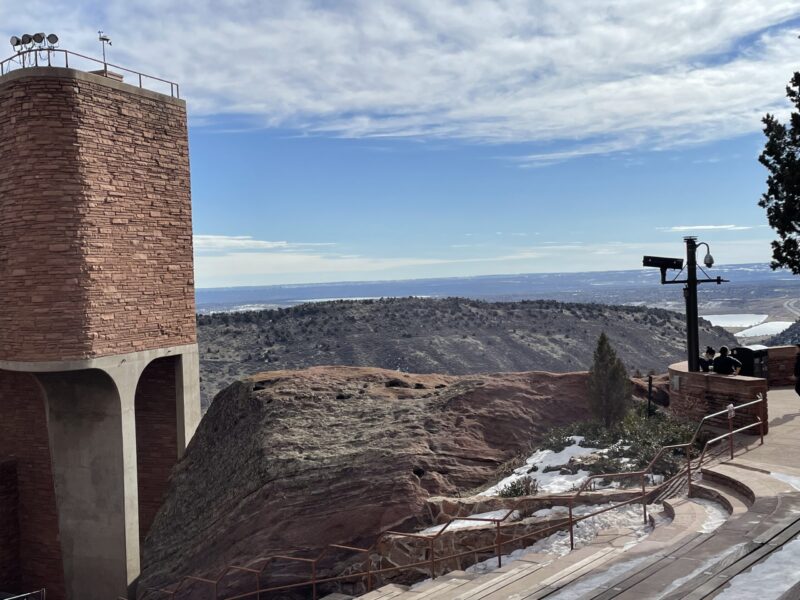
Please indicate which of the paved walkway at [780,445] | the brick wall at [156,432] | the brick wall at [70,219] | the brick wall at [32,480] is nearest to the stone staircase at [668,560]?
the paved walkway at [780,445]

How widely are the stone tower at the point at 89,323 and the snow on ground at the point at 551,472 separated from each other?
9336 millimetres

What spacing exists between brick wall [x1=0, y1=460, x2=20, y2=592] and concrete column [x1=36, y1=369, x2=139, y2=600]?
Answer: 8.22 ft

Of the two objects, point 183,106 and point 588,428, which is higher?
point 183,106

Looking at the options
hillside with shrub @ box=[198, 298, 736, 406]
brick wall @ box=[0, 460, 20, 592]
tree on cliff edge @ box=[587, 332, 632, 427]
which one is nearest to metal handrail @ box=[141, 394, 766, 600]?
tree on cliff edge @ box=[587, 332, 632, 427]

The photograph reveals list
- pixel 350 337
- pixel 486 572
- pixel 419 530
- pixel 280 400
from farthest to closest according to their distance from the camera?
pixel 350 337 → pixel 280 400 → pixel 419 530 → pixel 486 572

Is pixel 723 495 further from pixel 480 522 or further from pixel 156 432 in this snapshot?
pixel 156 432

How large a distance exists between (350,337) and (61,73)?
5604cm

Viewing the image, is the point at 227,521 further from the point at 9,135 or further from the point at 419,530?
the point at 9,135

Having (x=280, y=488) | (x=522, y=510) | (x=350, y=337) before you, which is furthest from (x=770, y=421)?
(x=350, y=337)

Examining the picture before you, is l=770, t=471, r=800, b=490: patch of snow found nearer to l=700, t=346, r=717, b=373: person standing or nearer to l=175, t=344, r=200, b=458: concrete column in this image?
l=700, t=346, r=717, b=373: person standing

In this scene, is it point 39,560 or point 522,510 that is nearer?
point 522,510

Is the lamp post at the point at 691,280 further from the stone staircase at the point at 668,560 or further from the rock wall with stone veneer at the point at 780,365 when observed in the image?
Result: the stone staircase at the point at 668,560

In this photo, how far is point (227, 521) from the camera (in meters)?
14.8

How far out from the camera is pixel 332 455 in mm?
14938
